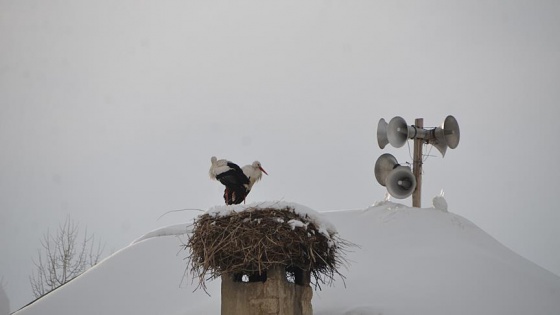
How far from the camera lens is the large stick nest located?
10.0m

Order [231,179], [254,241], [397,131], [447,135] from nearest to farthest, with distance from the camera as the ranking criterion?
[254,241] < [231,179] < [397,131] < [447,135]

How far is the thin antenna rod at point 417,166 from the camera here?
1590cm

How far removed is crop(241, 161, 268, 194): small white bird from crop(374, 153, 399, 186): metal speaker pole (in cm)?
390

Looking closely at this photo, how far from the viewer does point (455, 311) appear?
40.5ft

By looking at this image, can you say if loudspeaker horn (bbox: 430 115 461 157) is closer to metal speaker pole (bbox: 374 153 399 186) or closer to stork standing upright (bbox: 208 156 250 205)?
metal speaker pole (bbox: 374 153 399 186)

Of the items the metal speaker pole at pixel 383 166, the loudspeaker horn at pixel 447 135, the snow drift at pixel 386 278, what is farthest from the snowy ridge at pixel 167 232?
the loudspeaker horn at pixel 447 135

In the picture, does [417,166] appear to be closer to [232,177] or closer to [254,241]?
[232,177]

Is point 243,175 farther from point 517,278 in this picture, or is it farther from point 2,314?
point 2,314

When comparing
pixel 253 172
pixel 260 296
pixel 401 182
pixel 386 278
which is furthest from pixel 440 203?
pixel 260 296

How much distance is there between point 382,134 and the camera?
634 inches

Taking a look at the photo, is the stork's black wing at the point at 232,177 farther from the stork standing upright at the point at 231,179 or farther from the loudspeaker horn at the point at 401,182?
the loudspeaker horn at the point at 401,182

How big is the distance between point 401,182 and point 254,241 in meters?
6.07

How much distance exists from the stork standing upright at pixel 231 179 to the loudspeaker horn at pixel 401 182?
4075 millimetres

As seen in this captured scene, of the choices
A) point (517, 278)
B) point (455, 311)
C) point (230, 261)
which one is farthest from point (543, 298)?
point (230, 261)
